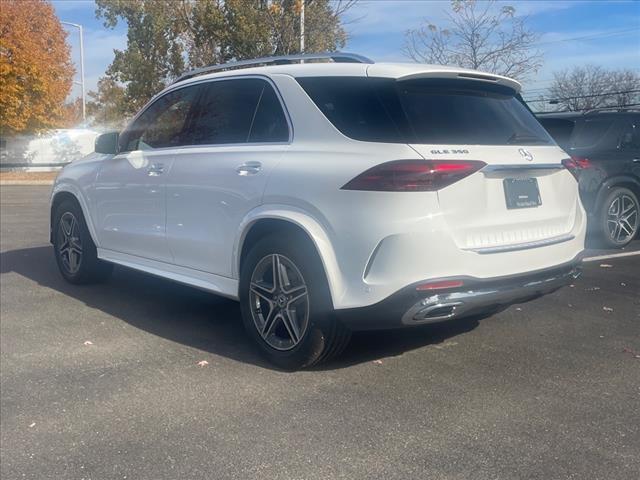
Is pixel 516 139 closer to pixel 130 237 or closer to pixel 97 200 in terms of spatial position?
pixel 130 237

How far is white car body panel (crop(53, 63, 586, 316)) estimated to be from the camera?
4.07 metres

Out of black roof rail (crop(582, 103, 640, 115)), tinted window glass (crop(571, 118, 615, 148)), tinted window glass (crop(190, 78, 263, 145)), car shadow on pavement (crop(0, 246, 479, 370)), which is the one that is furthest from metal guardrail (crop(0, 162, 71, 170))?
tinted window glass (crop(190, 78, 263, 145))

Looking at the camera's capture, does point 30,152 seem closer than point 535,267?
No

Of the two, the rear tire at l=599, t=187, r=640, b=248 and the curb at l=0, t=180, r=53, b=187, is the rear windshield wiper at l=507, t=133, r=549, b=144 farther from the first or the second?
the curb at l=0, t=180, r=53, b=187

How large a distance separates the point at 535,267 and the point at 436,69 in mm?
1352

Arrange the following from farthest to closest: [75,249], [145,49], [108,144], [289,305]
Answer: [145,49], [75,249], [108,144], [289,305]

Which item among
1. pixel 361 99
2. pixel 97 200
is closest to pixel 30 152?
pixel 97 200

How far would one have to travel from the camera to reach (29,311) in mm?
6457

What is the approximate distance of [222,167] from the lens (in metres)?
A: 5.14

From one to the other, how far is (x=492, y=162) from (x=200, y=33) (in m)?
22.1

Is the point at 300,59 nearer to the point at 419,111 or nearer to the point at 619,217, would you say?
the point at 419,111

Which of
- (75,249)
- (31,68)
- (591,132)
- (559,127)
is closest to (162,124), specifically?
(75,249)

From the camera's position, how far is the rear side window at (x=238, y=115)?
4.98 m

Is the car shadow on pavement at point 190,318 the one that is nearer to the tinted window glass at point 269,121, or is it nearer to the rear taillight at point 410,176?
the rear taillight at point 410,176
